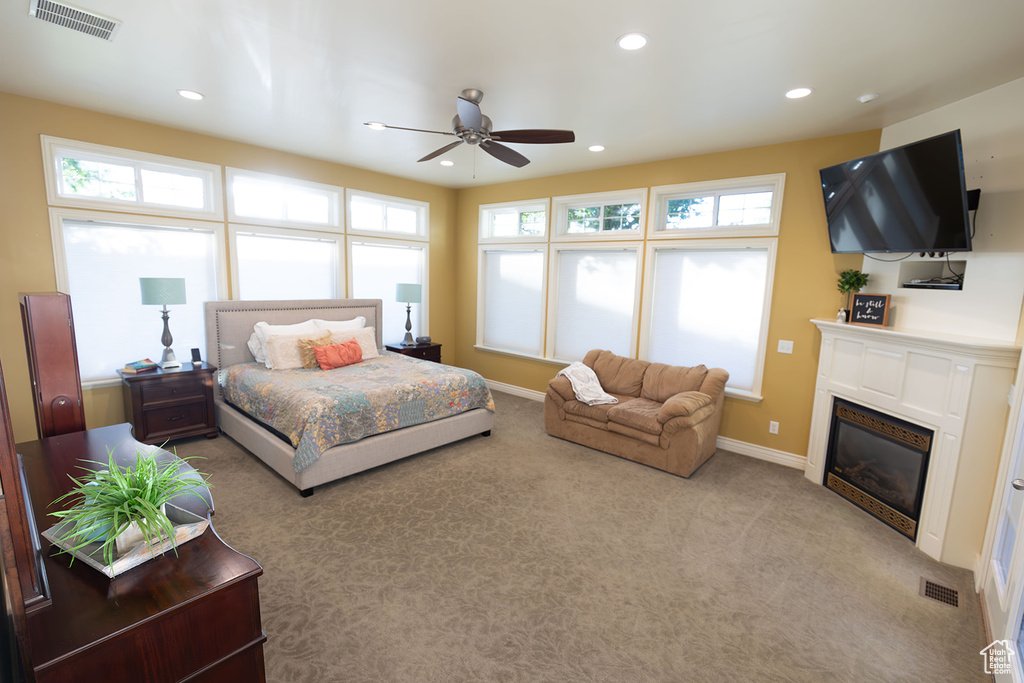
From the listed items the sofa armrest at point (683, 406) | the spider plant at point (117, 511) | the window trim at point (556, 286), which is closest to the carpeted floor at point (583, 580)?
the sofa armrest at point (683, 406)

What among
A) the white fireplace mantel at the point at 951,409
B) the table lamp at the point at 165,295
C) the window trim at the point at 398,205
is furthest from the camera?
the window trim at the point at 398,205

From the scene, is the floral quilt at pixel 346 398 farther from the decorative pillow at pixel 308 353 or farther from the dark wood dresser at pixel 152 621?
the dark wood dresser at pixel 152 621

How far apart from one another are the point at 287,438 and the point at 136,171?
288 cm

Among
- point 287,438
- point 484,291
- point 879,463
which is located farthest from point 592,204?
point 287,438

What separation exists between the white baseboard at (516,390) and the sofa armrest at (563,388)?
1.50 meters

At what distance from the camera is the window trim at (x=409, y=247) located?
5.58 m

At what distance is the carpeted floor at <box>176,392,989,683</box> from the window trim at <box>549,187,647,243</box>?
266 centimetres

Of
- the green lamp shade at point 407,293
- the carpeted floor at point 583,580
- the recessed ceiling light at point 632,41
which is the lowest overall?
the carpeted floor at point 583,580

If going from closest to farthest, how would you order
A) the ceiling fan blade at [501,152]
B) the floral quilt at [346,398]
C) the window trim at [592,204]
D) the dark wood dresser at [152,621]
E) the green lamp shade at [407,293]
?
the dark wood dresser at [152,621] → the ceiling fan blade at [501,152] → the floral quilt at [346,398] → the window trim at [592,204] → the green lamp shade at [407,293]

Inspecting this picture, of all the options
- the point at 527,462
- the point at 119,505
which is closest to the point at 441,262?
the point at 527,462

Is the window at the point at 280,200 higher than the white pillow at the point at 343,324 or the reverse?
higher

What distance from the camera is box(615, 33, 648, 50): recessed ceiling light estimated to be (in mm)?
2352

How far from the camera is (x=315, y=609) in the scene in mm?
2234

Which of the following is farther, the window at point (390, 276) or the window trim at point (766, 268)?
the window at point (390, 276)
